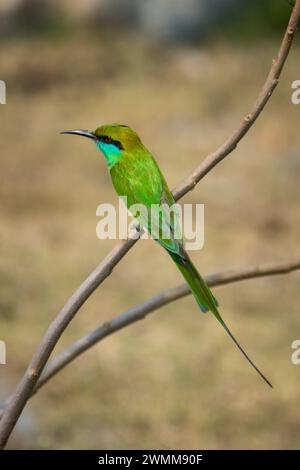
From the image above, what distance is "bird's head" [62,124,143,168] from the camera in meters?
1.18

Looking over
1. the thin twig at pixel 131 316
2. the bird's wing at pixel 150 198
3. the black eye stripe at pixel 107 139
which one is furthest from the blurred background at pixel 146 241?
the black eye stripe at pixel 107 139

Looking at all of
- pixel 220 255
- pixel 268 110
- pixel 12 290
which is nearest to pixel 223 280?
pixel 12 290

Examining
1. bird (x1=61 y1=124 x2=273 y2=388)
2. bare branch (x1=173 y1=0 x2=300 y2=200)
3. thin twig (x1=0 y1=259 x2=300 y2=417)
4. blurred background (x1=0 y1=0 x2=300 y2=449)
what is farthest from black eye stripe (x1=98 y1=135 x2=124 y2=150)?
blurred background (x1=0 y1=0 x2=300 y2=449)

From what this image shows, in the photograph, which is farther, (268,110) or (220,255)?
(268,110)

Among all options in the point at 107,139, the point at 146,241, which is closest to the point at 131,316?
the point at 107,139

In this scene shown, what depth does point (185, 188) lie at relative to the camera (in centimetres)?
117

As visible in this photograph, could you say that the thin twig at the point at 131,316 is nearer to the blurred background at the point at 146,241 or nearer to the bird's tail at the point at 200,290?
the bird's tail at the point at 200,290

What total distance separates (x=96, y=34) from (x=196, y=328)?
3.77 m

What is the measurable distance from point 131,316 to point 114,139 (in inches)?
14.0

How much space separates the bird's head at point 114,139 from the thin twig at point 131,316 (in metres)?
0.28

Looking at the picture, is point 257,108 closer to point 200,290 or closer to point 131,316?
point 200,290

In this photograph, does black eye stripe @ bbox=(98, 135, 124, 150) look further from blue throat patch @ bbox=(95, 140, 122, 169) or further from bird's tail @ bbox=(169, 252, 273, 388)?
bird's tail @ bbox=(169, 252, 273, 388)

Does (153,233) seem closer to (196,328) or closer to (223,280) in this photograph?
(223,280)

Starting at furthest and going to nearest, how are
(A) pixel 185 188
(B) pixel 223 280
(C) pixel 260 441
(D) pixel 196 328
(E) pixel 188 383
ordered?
(D) pixel 196 328 < (E) pixel 188 383 < (C) pixel 260 441 < (B) pixel 223 280 < (A) pixel 185 188
